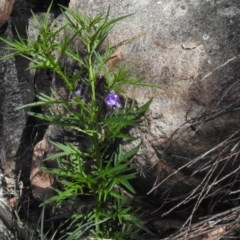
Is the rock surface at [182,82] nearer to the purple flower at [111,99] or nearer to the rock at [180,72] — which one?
the rock at [180,72]

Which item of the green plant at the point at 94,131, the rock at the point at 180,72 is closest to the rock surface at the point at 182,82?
the rock at the point at 180,72

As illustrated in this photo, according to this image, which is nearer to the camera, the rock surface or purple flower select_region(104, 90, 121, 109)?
the rock surface

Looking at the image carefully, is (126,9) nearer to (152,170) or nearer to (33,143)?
(152,170)

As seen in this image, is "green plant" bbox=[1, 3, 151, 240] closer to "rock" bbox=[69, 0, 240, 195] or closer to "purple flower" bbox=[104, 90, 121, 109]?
"purple flower" bbox=[104, 90, 121, 109]

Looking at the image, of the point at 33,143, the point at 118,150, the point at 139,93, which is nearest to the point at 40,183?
the point at 33,143

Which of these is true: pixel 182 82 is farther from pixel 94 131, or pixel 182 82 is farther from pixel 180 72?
pixel 94 131

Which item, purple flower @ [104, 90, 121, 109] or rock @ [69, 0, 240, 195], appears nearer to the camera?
rock @ [69, 0, 240, 195]

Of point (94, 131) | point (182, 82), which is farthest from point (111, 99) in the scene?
point (182, 82)

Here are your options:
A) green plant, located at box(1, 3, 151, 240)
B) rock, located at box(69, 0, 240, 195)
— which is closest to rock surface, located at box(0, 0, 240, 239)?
rock, located at box(69, 0, 240, 195)

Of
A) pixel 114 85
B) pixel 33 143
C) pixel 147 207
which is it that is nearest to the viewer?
pixel 114 85
